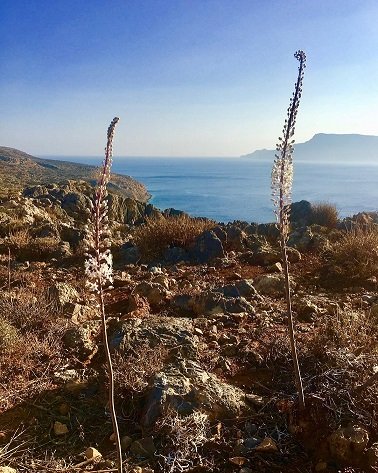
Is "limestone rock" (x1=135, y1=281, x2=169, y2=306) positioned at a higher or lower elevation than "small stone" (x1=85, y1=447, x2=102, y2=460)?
higher

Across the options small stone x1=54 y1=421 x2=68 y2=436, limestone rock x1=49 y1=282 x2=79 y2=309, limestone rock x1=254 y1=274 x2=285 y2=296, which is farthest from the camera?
limestone rock x1=254 y1=274 x2=285 y2=296

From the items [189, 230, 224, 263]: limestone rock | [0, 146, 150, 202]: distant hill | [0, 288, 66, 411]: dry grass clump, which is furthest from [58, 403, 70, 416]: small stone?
[0, 146, 150, 202]: distant hill

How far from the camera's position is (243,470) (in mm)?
3035

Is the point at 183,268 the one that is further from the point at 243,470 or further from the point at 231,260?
the point at 243,470

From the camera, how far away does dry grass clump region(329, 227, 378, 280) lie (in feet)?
25.1

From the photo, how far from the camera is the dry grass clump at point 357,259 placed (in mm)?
7641

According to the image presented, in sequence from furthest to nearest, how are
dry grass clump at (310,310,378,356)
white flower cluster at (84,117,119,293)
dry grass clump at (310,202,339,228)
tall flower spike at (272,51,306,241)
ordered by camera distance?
dry grass clump at (310,202,339,228) < dry grass clump at (310,310,378,356) < tall flower spike at (272,51,306,241) < white flower cluster at (84,117,119,293)

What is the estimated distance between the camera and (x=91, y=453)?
3.18 metres

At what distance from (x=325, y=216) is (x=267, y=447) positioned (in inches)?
469

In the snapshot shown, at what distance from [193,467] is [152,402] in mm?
664

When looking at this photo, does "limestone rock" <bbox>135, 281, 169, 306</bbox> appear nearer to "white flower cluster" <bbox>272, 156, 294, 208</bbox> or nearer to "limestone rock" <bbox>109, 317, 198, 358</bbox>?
"limestone rock" <bbox>109, 317, 198, 358</bbox>

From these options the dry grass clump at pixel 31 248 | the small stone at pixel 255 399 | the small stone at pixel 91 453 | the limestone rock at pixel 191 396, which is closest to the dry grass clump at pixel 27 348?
the small stone at pixel 91 453

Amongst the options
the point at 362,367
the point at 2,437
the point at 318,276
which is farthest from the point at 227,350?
the point at 318,276

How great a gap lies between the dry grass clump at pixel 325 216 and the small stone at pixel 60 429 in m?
12.0
